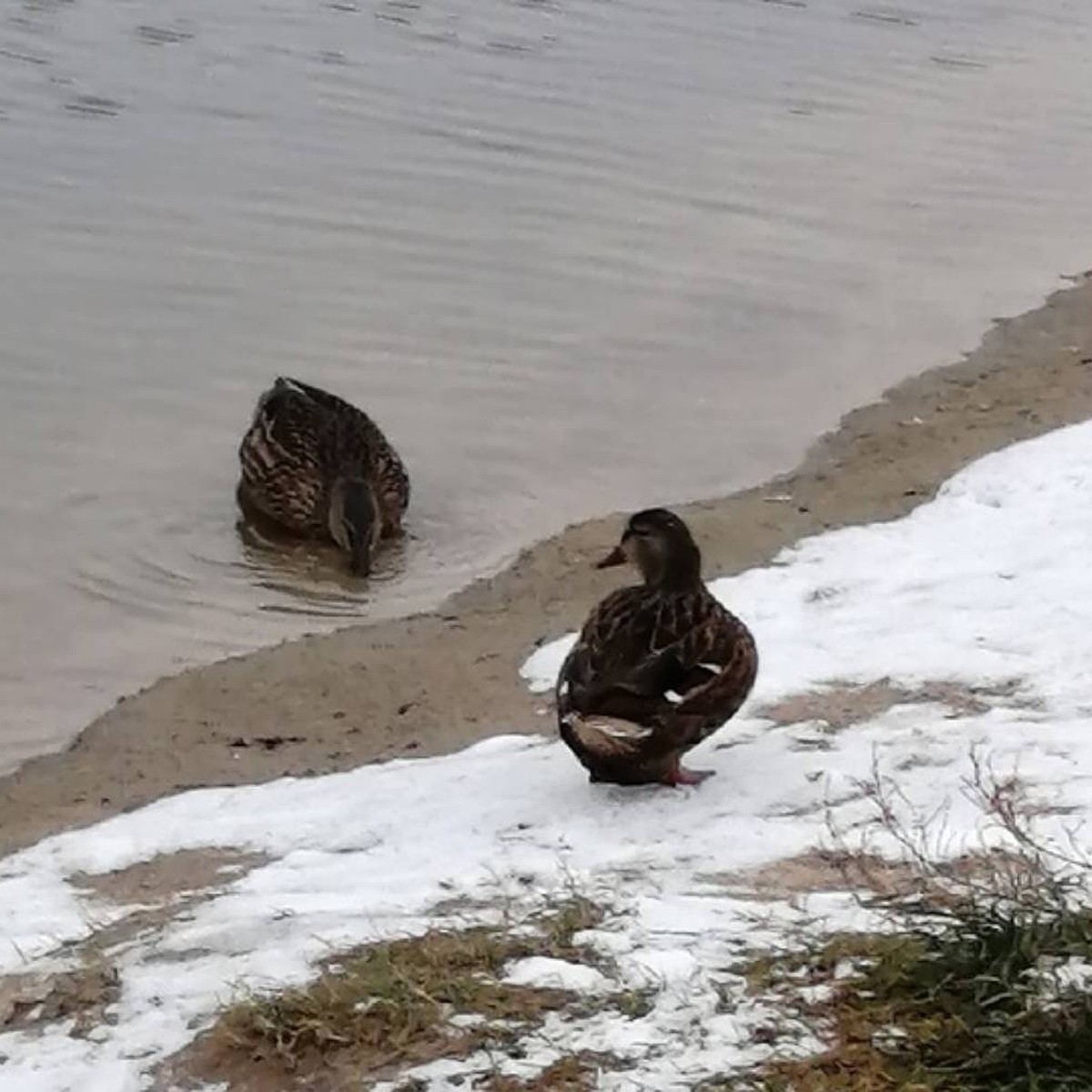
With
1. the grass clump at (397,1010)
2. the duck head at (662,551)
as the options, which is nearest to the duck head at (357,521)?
the duck head at (662,551)

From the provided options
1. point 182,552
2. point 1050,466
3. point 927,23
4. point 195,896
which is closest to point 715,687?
point 195,896

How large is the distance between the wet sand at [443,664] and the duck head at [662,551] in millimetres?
861

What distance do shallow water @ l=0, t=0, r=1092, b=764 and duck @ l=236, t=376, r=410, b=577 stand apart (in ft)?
0.51

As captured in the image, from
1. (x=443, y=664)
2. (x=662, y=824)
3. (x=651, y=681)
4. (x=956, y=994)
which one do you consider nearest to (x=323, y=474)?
(x=443, y=664)

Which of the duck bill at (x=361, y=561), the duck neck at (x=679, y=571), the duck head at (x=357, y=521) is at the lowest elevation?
the duck bill at (x=361, y=561)

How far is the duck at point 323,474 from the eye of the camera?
10.4 m

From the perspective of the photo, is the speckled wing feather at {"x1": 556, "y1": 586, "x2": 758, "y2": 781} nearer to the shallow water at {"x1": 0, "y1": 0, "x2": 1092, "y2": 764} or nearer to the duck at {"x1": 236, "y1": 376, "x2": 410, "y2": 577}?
the shallow water at {"x1": 0, "y1": 0, "x2": 1092, "y2": 764}

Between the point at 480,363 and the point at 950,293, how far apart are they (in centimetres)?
312

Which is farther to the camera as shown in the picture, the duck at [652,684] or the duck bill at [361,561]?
the duck bill at [361,561]

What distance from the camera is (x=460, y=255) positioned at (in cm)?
1360

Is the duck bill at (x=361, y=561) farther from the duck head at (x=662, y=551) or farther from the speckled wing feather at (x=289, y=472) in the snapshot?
the duck head at (x=662, y=551)

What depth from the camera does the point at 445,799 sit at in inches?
255

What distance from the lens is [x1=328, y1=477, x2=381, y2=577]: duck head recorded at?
10.3m

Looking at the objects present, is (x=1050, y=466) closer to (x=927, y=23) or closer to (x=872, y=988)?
(x=872, y=988)
